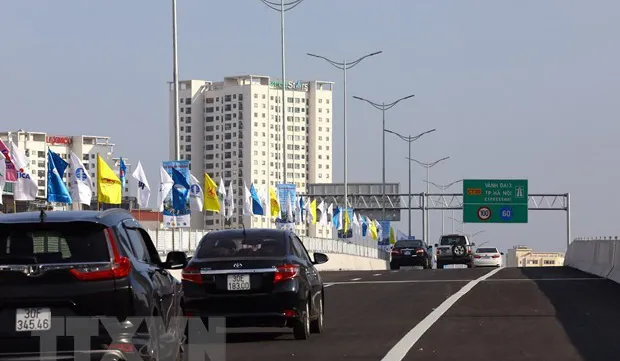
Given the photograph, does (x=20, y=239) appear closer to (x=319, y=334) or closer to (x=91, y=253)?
(x=91, y=253)

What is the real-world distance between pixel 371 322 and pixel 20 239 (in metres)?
11.0

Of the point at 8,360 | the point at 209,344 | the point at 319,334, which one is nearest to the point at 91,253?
the point at 8,360

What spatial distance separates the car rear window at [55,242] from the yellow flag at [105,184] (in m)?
35.4

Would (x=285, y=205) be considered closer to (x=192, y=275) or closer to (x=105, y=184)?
(x=105, y=184)

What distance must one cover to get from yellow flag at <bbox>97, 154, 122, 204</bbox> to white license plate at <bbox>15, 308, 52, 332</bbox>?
35636mm

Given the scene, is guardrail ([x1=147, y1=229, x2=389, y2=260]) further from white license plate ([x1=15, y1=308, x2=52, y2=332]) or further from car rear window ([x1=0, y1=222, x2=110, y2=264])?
white license plate ([x1=15, y1=308, x2=52, y2=332])

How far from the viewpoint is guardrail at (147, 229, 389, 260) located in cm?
4494

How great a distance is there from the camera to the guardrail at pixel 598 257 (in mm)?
37781

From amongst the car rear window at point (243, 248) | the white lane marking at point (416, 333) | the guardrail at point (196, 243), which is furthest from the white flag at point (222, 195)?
the car rear window at point (243, 248)

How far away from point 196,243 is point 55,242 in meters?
39.5

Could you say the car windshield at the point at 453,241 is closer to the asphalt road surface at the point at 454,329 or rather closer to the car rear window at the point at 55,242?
the asphalt road surface at the point at 454,329

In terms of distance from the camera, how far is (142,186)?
52.3 m

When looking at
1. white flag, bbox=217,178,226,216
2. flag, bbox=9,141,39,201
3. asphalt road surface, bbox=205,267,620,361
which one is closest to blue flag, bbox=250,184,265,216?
white flag, bbox=217,178,226,216

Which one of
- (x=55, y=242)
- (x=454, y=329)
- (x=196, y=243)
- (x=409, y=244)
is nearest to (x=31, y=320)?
(x=55, y=242)
